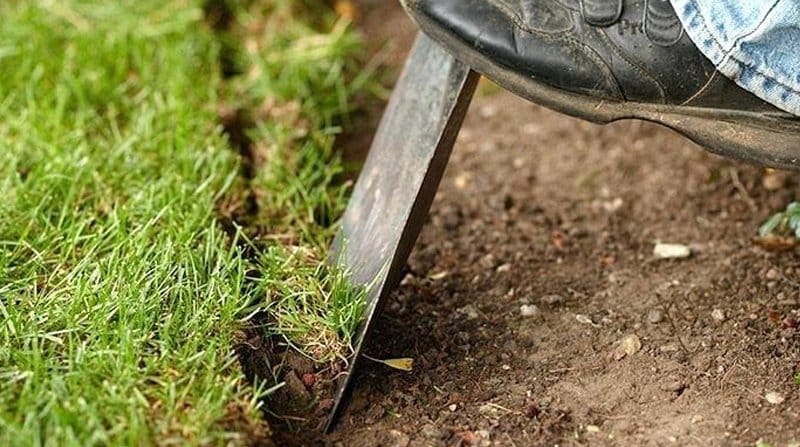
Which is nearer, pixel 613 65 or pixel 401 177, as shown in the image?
pixel 613 65

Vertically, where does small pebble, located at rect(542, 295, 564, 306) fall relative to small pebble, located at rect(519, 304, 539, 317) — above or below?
above

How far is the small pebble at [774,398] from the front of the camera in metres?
1.87

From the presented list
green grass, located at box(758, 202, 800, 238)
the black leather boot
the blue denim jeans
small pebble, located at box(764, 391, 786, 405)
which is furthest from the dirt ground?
the blue denim jeans

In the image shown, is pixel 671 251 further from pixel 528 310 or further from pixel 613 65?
pixel 613 65

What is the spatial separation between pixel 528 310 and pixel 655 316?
0.74 ft

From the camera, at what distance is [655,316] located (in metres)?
2.10

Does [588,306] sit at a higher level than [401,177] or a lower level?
lower

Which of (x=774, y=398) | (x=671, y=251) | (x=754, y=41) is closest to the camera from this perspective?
(x=754, y=41)

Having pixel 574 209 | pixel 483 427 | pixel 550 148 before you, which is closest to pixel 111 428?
pixel 483 427

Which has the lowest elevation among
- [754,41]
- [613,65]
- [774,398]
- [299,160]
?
[299,160]

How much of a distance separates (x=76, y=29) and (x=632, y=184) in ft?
4.65

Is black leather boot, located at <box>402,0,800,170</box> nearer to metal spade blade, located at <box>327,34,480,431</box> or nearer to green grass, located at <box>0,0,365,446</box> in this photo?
metal spade blade, located at <box>327,34,480,431</box>

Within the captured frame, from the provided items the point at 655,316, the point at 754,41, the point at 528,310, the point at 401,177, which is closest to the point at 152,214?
the point at 401,177

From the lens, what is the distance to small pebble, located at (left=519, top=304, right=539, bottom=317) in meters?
2.14
